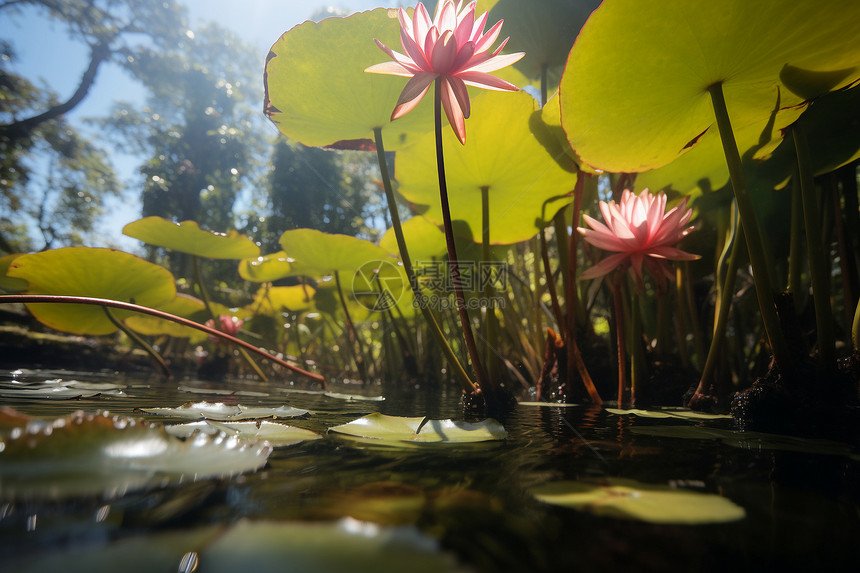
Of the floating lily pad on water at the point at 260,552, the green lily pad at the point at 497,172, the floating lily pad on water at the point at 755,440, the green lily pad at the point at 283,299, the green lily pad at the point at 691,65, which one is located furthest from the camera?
the green lily pad at the point at 283,299

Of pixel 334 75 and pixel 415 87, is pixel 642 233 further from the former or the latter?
pixel 334 75

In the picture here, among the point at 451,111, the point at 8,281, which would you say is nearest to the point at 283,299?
the point at 8,281

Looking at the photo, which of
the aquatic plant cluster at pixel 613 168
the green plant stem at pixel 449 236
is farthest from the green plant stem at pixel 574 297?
the green plant stem at pixel 449 236

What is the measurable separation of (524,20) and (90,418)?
1.44 meters

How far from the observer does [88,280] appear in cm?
142

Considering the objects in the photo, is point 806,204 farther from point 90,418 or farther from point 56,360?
point 56,360

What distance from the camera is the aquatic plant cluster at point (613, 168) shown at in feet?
2.25

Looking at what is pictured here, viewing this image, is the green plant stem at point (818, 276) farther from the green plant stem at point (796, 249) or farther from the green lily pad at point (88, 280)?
the green lily pad at point (88, 280)

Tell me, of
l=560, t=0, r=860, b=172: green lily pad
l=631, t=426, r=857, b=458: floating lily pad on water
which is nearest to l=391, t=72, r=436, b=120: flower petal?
l=560, t=0, r=860, b=172: green lily pad

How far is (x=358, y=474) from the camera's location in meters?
0.39

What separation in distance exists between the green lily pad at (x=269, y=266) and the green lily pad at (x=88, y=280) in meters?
0.57

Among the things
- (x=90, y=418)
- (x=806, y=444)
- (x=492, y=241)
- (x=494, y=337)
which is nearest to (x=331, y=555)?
(x=90, y=418)

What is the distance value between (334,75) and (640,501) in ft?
3.30

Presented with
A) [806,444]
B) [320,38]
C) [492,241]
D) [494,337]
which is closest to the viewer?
[806,444]
